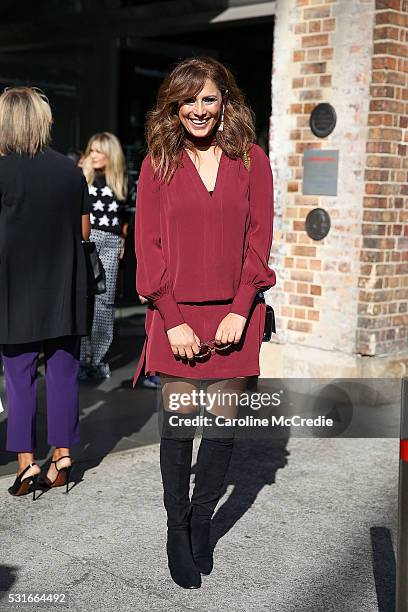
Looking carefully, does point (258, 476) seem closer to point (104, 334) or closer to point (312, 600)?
point (312, 600)

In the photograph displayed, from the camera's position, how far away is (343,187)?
6547 mm

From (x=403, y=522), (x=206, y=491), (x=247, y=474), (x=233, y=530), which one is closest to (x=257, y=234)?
(x=206, y=491)

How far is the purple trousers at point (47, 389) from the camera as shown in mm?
4633

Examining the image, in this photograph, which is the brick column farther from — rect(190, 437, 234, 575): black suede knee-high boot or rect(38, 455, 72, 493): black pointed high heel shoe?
rect(190, 437, 234, 575): black suede knee-high boot

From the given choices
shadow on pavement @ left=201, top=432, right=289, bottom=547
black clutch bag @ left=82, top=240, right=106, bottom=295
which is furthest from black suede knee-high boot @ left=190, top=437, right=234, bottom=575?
black clutch bag @ left=82, top=240, right=106, bottom=295

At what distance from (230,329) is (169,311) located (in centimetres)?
25

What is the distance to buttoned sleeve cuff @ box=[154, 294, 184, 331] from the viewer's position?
3.58 m

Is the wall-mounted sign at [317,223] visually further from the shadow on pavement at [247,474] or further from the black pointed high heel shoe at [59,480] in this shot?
the black pointed high heel shoe at [59,480]

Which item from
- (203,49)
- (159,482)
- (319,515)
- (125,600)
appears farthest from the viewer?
(203,49)

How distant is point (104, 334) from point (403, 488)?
4.64 metres

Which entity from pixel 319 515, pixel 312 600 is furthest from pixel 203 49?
pixel 312 600

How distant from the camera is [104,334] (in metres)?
7.26

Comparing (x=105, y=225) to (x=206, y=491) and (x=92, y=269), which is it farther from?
(x=206, y=491)

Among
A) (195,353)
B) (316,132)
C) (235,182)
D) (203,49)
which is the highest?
(203,49)
